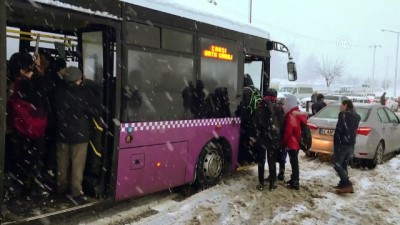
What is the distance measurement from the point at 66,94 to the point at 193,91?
1961mm

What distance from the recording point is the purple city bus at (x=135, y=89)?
5156 mm

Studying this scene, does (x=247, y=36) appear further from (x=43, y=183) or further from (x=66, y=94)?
(x=43, y=183)

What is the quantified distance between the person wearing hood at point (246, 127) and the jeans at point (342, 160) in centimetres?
152

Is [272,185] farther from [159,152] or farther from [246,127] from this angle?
[159,152]

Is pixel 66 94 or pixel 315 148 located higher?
pixel 66 94

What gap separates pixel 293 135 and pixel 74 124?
3.93 metres

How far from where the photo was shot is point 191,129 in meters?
6.42

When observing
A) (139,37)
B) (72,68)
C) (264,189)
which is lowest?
(264,189)

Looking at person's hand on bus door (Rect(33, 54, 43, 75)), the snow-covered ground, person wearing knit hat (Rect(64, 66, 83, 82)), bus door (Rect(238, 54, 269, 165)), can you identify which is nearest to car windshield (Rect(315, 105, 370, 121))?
the snow-covered ground

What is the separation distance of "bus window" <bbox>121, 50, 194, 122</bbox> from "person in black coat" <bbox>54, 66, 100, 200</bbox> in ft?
1.55

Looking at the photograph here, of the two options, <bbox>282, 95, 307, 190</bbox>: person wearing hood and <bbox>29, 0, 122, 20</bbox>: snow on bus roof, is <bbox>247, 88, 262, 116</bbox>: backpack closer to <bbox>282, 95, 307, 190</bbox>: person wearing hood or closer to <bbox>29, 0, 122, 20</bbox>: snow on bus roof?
Answer: <bbox>282, 95, 307, 190</bbox>: person wearing hood

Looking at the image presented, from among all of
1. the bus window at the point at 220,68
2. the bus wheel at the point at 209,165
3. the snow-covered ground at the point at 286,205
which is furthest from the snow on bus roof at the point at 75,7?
the bus wheel at the point at 209,165

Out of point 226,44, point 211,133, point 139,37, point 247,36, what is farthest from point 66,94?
point 247,36

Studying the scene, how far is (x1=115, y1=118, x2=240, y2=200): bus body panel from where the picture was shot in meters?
5.40
